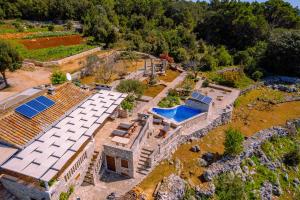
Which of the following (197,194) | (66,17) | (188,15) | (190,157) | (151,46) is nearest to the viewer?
(197,194)

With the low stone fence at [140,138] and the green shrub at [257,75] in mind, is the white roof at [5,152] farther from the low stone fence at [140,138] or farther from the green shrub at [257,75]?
the green shrub at [257,75]

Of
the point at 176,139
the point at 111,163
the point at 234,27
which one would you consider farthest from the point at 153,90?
the point at 234,27

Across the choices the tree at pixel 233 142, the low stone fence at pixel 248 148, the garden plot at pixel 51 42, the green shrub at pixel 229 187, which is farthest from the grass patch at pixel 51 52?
the green shrub at pixel 229 187

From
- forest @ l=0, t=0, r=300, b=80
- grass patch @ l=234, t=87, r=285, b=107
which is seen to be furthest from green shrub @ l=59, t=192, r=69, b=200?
forest @ l=0, t=0, r=300, b=80

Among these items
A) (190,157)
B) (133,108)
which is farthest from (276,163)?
(133,108)

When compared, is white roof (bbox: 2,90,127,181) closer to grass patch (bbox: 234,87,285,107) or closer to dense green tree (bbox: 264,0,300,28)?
grass patch (bbox: 234,87,285,107)

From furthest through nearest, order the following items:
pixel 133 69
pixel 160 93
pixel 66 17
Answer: pixel 66 17, pixel 133 69, pixel 160 93

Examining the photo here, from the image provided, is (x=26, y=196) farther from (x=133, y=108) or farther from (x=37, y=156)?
(x=133, y=108)
